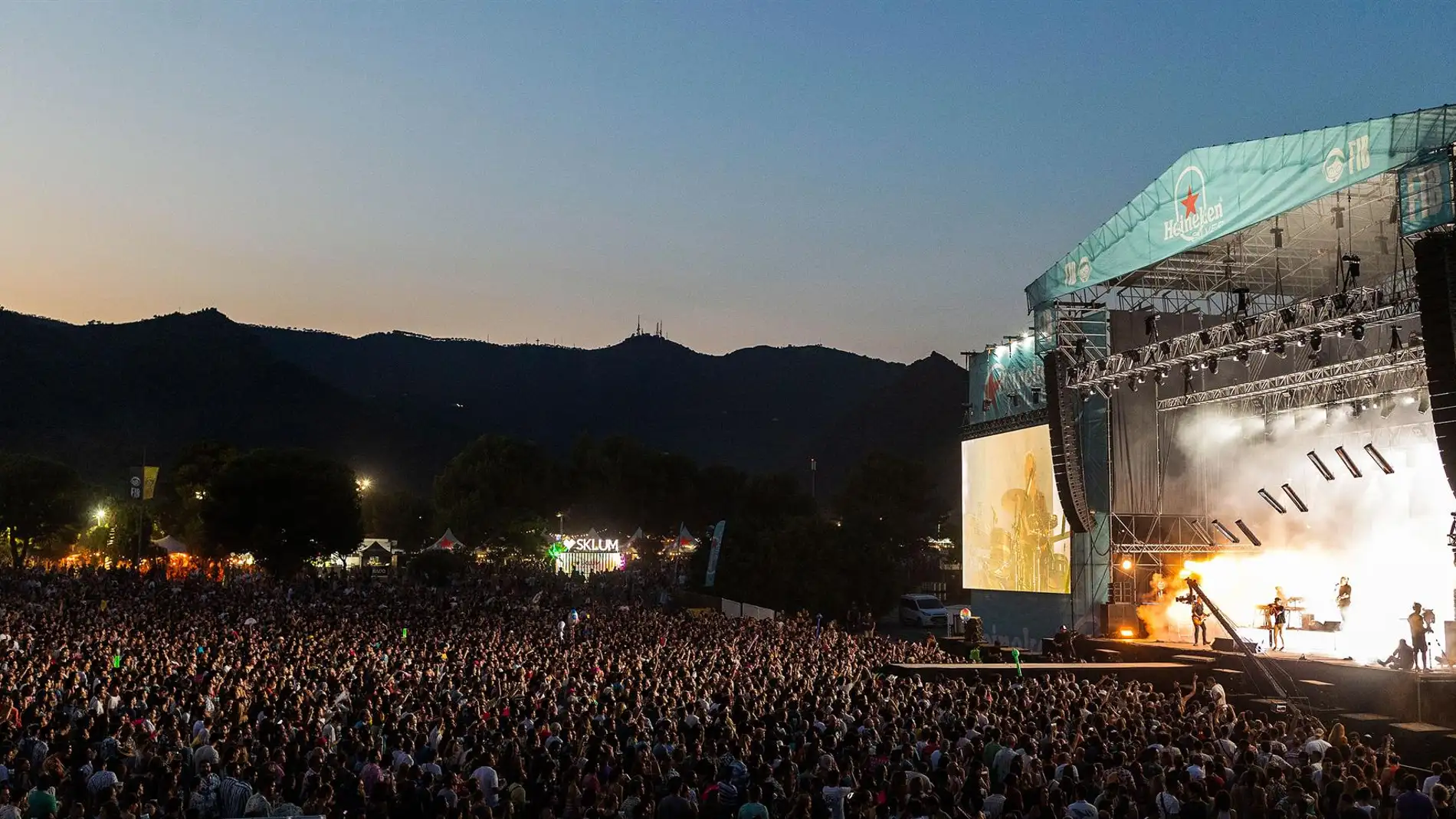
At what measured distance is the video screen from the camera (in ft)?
102

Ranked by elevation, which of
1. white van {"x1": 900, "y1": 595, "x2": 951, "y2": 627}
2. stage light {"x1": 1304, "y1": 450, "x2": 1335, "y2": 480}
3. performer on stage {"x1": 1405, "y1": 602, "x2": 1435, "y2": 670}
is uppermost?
stage light {"x1": 1304, "y1": 450, "x2": 1335, "y2": 480}

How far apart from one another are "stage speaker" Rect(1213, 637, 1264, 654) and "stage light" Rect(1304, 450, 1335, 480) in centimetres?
441

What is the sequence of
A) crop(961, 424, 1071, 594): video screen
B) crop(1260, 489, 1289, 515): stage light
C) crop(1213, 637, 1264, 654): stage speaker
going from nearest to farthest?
1. crop(1213, 637, 1264, 654): stage speaker
2. crop(1260, 489, 1289, 515): stage light
3. crop(961, 424, 1071, 594): video screen

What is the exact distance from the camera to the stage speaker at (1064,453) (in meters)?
28.2

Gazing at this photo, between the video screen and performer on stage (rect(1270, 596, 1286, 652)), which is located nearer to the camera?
performer on stage (rect(1270, 596, 1286, 652))

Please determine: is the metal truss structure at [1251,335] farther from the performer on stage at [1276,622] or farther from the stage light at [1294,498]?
the performer on stage at [1276,622]

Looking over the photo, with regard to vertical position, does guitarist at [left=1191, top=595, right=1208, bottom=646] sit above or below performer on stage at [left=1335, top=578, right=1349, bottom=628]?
below

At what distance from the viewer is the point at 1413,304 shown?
18.6 meters

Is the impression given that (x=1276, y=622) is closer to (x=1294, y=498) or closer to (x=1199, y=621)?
(x=1199, y=621)

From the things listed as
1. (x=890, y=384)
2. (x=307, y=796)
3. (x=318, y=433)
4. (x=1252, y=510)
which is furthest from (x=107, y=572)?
(x=890, y=384)

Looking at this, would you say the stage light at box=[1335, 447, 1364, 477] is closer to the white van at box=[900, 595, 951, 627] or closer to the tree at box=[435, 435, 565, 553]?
the white van at box=[900, 595, 951, 627]

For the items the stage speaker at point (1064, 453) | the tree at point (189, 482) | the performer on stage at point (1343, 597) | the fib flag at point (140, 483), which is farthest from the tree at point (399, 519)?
the performer on stage at point (1343, 597)

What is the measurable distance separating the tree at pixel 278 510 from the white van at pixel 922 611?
28.5m

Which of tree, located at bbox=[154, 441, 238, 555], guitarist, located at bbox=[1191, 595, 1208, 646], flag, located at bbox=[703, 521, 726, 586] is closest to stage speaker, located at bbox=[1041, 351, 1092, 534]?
guitarist, located at bbox=[1191, 595, 1208, 646]
